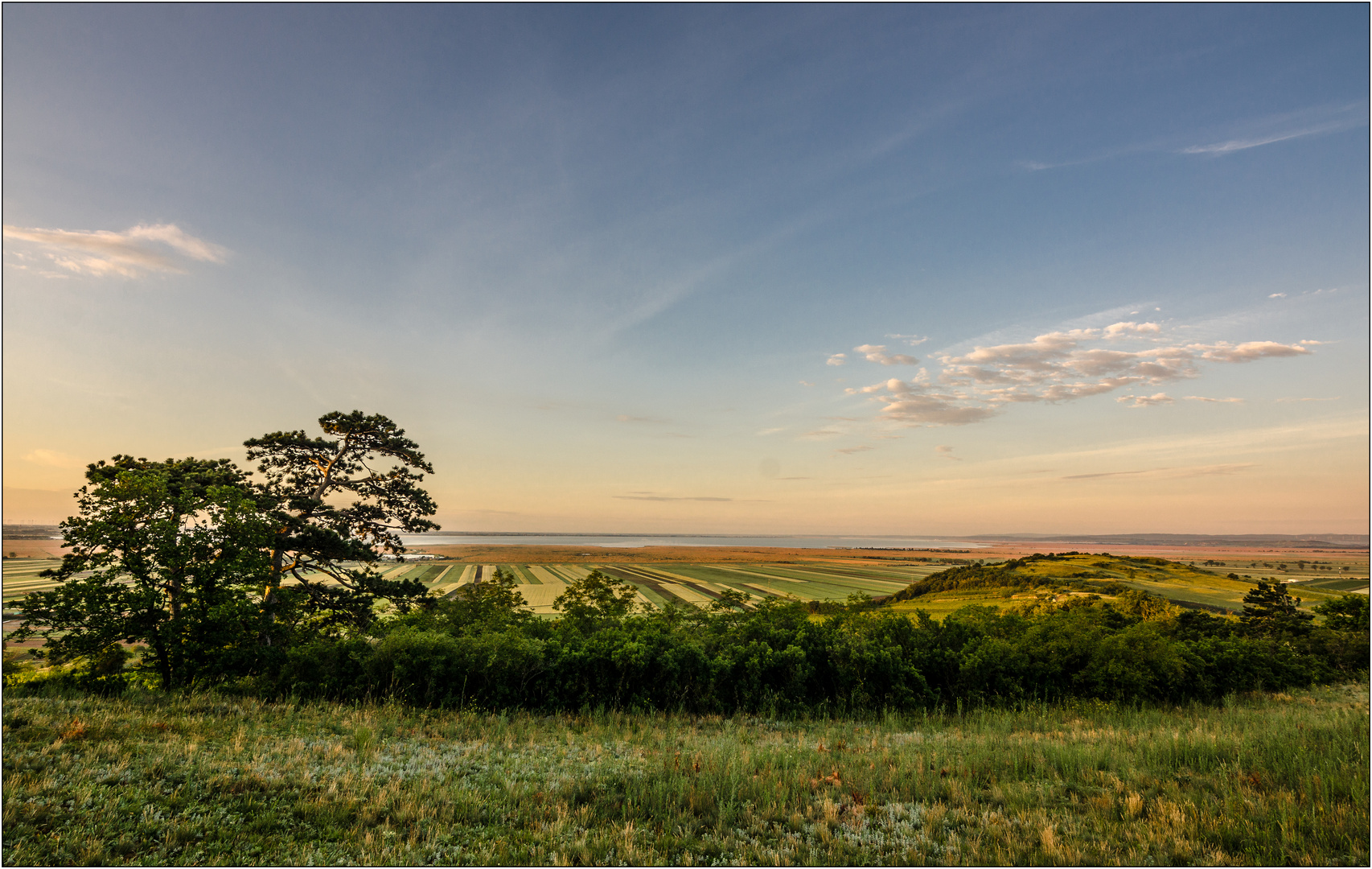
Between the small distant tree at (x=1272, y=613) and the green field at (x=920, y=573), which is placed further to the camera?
the green field at (x=920, y=573)

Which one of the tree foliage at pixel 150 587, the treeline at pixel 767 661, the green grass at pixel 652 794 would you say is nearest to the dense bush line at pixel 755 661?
the treeline at pixel 767 661

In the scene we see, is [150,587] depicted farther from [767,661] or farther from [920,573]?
[920,573]

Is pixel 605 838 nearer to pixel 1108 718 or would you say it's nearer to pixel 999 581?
pixel 1108 718

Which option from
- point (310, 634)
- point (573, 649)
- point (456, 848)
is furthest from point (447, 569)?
point (456, 848)

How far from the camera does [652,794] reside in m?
7.26

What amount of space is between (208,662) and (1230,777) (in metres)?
21.5

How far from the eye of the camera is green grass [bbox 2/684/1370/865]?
5.81 m

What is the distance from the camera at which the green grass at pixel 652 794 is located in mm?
5812

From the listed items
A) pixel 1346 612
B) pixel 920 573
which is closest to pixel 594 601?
pixel 1346 612

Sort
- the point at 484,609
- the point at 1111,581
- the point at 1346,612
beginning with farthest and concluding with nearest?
the point at 1111,581 < the point at 1346,612 < the point at 484,609

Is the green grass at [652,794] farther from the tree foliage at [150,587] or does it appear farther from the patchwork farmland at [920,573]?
the patchwork farmland at [920,573]

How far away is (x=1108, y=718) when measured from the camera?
12.8 m

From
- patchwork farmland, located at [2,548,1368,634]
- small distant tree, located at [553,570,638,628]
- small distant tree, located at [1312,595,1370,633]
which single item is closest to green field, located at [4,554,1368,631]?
patchwork farmland, located at [2,548,1368,634]

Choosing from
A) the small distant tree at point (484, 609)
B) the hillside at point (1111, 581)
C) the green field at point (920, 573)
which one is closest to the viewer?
the small distant tree at point (484, 609)
